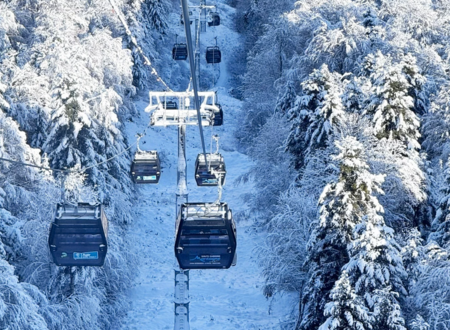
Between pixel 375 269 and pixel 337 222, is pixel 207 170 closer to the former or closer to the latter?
pixel 337 222

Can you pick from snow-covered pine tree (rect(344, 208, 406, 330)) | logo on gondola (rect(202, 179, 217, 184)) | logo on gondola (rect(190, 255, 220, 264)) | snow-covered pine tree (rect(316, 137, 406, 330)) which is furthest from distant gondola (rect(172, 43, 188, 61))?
logo on gondola (rect(190, 255, 220, 264))

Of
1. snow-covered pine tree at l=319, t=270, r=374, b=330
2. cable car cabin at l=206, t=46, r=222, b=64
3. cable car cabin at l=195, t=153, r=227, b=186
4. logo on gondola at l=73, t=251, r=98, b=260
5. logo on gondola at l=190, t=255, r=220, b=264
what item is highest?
logo on gondola at l=73, t=251, r=98, b=260

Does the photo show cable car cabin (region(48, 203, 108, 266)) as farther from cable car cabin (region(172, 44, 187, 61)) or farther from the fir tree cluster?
cable car cabin (region(172, 44, 187, 61))

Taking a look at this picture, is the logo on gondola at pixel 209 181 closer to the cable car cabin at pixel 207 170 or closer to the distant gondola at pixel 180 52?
the cable car cabin at pixel 207 170

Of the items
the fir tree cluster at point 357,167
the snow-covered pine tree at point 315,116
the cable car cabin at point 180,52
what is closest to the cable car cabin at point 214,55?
the cable car cabin at point 180,52

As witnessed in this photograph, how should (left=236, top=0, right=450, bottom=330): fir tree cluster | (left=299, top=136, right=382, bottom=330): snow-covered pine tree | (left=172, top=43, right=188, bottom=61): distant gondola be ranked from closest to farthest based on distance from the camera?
(left=236, top=0, right=450, bottom=330): fir tree cluster < (left=299, top=136, right=382, bottom=330): snow-covered pine tree < (left=172, top=43, right=188, bottom=61): distant gondola

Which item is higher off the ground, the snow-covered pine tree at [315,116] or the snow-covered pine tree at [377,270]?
the snow-covered pine tree at [377,270]

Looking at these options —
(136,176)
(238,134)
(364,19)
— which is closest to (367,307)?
(136,176)
